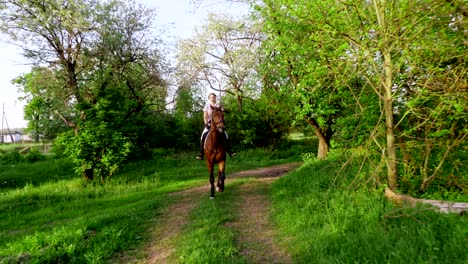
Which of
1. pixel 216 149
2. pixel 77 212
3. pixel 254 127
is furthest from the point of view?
pixel 254 127

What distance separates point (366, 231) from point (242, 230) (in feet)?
8.87

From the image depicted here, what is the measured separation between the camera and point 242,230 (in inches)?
264

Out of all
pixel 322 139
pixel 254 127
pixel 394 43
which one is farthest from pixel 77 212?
pixel 254 127

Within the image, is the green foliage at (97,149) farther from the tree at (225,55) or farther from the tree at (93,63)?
the tree at (225,55)

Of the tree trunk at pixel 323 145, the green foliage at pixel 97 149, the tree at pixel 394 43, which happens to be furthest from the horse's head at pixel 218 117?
the tree trunk at pixel 323 145

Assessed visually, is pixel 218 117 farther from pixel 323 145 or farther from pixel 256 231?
pixel 323 145

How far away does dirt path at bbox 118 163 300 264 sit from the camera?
537 cm

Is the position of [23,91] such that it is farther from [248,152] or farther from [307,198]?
[307,198]

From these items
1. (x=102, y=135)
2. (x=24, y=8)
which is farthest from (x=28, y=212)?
(x=24, y=8)

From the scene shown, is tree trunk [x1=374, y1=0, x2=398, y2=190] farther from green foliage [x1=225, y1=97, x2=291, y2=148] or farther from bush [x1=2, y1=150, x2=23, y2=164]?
bush [x1=2, y1=150, x2=23, y2=164]

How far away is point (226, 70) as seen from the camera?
93.1 ft

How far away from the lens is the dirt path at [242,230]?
211 inches

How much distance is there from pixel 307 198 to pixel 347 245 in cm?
323

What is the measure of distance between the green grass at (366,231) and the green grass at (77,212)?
337 cm
